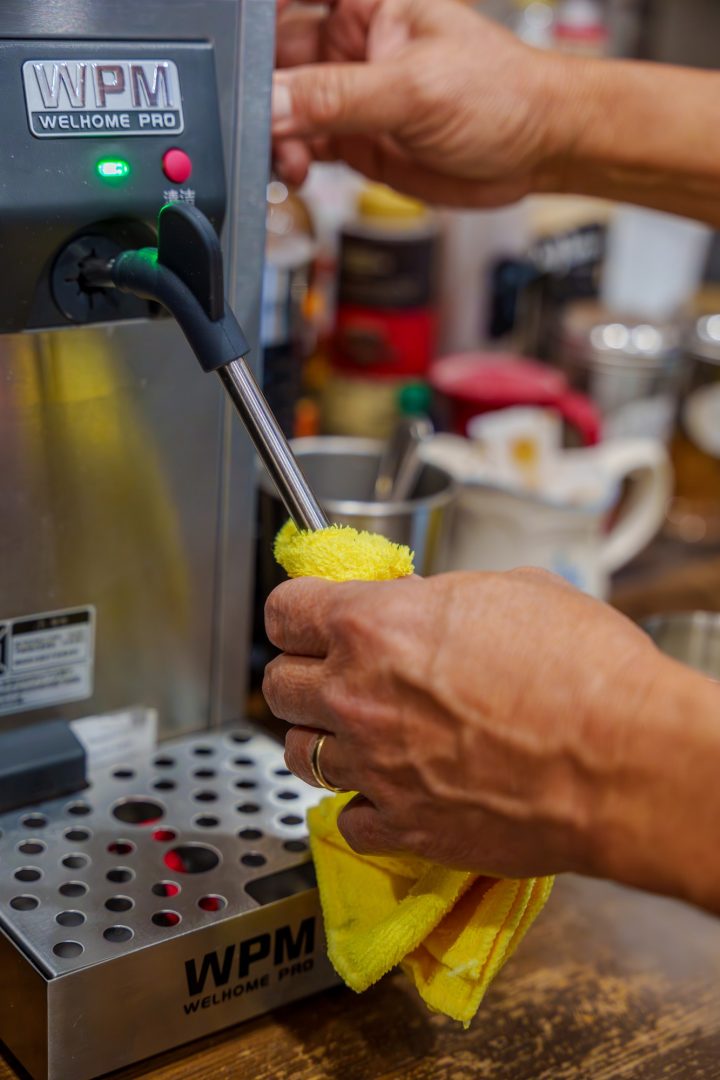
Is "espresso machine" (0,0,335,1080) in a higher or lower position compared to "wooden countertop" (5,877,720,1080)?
higher

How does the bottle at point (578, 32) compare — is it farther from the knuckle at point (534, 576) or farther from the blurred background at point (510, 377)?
the knuckle at point (534, 576)

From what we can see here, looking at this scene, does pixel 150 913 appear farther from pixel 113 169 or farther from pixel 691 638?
pixel 691 638

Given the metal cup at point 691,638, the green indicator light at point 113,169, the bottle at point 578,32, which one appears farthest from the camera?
the bottle at point 578,32

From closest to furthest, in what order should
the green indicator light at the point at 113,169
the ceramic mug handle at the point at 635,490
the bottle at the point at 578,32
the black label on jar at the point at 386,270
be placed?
1. the green indicator light at the point at 113,169
2. the ceramic mug handle at the point at 635,490
3. the black label on jar at the point at 386,270
4. the bottle at the point at 578,32

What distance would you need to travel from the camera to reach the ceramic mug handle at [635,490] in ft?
3.01

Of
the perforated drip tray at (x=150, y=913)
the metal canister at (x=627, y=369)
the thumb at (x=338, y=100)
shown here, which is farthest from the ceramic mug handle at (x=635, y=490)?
the perforated drip tray at (x=150, y=913)

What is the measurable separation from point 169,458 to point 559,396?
50cm

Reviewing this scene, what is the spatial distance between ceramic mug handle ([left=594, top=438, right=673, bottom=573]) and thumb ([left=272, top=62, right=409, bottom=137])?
300 millimetres

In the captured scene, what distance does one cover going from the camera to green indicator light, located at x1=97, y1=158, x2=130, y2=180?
0.51m

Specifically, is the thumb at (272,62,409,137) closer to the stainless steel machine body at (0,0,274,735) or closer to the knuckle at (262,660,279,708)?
the stainless steel machine body at (0,0,274,735)

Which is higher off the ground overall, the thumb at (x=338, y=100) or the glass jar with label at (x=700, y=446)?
the thumb at (x=338, y=100)

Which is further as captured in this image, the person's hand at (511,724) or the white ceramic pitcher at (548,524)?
the white ceramic pitcher at (548,524)

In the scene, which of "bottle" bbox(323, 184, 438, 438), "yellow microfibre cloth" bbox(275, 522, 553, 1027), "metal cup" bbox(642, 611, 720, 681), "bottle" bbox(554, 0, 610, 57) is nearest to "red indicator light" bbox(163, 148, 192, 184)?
"yellow microfibre cloth" bbox(275, 522, 553, 1027)

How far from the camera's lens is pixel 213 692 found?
0.65 metres
